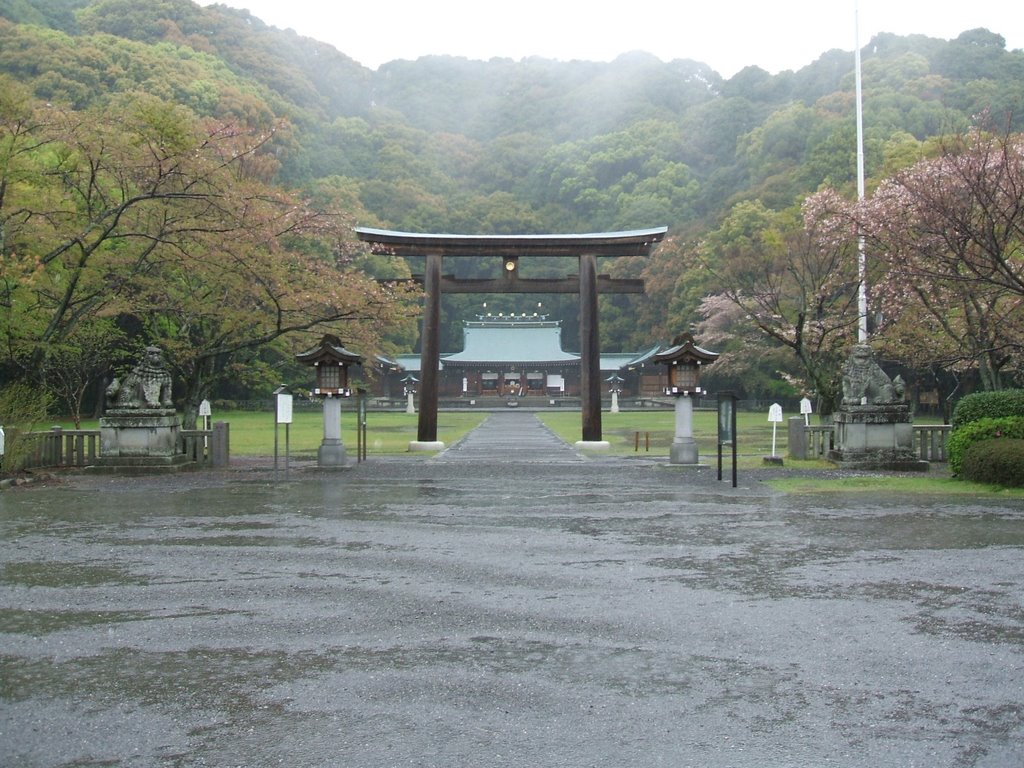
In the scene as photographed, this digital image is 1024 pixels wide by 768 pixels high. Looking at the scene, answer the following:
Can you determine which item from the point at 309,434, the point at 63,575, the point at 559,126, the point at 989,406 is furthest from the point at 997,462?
the point at 559,126

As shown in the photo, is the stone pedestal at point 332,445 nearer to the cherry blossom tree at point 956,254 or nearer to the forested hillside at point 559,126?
the forested hillside at point 559,126

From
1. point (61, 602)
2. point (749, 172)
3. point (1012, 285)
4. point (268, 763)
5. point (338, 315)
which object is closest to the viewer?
point (268, 763)

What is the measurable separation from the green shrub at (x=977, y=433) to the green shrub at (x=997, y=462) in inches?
7.5

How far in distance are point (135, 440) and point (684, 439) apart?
11701mm

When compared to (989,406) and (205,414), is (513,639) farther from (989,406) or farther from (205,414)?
(205,414)

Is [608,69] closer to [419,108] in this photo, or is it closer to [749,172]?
[419,108]

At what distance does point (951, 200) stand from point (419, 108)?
103550 millimetres

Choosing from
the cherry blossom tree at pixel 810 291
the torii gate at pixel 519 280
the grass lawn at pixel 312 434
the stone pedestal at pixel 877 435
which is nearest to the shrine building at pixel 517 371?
the grass lawn at pixel 312 434

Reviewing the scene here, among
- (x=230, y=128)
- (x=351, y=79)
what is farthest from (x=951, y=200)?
(x=351, y=79)

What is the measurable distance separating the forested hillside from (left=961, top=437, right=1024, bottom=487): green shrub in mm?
3980

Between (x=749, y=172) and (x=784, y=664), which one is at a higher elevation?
(x=749, y=172)

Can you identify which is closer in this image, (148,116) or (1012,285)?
(1012,285)

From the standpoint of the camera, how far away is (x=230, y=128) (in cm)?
1867

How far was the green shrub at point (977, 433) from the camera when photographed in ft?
50.1
